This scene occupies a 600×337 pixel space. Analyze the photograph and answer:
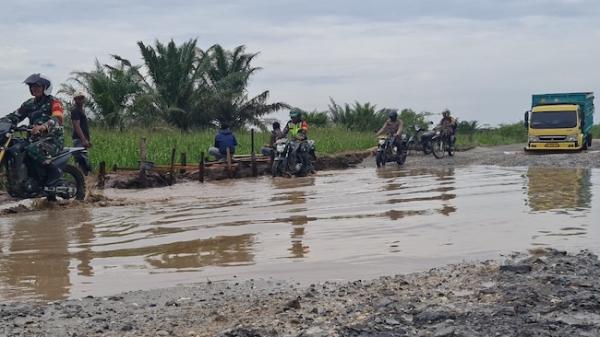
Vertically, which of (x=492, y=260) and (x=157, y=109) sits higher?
(x=157, y=109)

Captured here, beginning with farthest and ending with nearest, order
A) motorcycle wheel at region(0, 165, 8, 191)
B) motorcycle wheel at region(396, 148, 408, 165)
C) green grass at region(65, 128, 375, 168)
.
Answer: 1. motorcycle wheel at region(396, 148, 408, 165)
2. green grass at region(65, 128, 375, 168)
3. motorcycle wheel at region(0, 165, 8, 191)

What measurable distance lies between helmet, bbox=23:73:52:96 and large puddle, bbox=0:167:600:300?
5.04 feet

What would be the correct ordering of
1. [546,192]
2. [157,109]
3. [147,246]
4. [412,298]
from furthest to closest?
[157,109]
[546,192]
[147,246]
[412,298]

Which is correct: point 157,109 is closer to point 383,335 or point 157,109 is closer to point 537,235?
point 537,235

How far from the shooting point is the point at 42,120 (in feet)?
29.9

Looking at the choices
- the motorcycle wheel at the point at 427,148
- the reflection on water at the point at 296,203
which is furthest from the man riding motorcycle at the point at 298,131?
the motorcycle wheel at the point at 427,148

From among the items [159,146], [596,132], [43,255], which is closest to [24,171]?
[43,255]

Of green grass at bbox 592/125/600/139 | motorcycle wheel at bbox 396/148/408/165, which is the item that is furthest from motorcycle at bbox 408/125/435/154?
green grass at bbox 592/125/600/139

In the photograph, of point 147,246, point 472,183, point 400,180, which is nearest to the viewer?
point 147,246

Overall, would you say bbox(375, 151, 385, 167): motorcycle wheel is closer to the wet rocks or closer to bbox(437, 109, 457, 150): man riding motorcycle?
bbox(437, 109, 457, 150): man riding motorcycle

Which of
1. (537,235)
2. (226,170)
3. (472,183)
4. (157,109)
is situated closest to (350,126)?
(157,109)

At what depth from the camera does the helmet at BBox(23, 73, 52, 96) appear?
8.82 meters

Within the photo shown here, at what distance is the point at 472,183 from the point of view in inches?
489

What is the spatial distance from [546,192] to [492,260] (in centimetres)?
554
